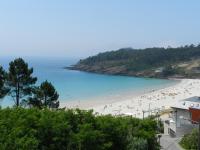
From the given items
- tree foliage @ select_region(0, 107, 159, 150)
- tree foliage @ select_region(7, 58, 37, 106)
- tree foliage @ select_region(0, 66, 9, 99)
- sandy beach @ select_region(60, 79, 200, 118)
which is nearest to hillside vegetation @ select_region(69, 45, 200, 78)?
sandy beach @ select_region(60, 79, 200, 118)

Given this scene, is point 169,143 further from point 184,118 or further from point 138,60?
point 138,60

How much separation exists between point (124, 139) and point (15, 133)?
5.09 m

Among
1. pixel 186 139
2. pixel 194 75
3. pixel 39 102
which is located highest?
pixel 194 75

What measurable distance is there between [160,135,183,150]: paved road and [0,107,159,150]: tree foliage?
3.97 m

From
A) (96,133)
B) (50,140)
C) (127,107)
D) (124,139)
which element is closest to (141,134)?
(124,139)

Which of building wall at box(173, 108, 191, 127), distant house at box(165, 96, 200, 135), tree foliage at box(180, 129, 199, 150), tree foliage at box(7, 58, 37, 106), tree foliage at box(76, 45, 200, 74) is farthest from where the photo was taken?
tree foliage at box(76, 45, 200, 74)

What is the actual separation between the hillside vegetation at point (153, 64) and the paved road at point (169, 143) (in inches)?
3930

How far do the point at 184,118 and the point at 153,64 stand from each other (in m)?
116

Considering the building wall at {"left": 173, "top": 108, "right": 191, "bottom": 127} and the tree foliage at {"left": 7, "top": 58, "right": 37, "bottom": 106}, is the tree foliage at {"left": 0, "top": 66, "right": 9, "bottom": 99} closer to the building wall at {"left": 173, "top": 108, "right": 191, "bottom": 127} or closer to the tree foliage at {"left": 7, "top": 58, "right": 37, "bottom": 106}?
the tree foliage at {"left": 7, "top": 58, "right": 37, "bottom": 106}

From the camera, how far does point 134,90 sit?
88875 millimetres

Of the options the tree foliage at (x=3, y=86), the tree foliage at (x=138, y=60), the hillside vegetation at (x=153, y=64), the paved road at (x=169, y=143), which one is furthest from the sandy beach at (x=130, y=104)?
the tree foliage at (x=138, y=60)

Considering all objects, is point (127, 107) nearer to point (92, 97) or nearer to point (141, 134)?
point (92, 97)

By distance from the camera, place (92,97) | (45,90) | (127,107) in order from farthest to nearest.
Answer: (92,97)
(127,107)
(45,90)

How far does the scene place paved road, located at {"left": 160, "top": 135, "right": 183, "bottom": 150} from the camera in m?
21.8
